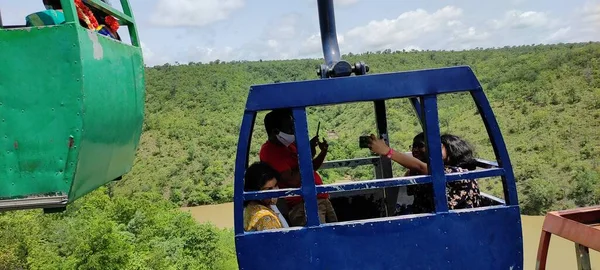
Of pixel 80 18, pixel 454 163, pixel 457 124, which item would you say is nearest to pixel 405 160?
pixel 454 163

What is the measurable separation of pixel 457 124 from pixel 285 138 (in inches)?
1593

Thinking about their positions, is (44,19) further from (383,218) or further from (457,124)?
(457,124)

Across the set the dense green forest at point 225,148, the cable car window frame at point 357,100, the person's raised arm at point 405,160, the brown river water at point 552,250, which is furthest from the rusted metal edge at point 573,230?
the brown river water at point 552,250

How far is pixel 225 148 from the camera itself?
55250mm

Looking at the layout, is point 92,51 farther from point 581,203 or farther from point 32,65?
point 581,203

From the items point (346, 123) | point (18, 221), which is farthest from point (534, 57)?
point (18, 221)

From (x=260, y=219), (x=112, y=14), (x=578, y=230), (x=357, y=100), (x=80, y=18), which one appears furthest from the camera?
(x=112, y=14)

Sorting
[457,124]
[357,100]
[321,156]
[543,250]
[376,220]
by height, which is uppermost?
[357,100]

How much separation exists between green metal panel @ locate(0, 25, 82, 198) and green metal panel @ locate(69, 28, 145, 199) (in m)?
0.07

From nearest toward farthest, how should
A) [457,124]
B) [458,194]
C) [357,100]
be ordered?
[357,100] → [458,194] → [457,124]

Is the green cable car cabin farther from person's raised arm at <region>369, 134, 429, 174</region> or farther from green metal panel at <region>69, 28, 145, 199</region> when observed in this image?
person's raised arm at <region>369, 134, 429, 174</region>

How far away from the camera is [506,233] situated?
3186mm

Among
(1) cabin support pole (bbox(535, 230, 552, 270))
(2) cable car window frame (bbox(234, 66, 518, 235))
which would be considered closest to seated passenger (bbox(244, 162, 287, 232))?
(2) cable car window frame (bbox(234, 66, 518, 235))

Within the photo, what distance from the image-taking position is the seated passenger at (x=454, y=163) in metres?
3.25
